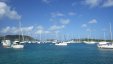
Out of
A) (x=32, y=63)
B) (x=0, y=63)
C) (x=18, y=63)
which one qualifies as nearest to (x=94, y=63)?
(x=32, y=63)

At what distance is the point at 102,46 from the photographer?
125500 millimetres

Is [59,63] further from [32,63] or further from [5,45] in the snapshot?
[5,45]

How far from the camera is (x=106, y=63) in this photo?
49.2m

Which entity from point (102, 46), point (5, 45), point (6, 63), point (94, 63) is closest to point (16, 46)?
point (5, 45)

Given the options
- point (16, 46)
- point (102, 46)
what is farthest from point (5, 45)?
point (102, 46)

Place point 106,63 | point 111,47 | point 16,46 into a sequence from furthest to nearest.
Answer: point 16,46
point 111,47
point 106,63

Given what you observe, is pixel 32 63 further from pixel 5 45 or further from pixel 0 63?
pixel 5 45

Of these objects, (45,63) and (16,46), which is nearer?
(45,63)

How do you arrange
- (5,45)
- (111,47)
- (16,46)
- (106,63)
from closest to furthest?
1. (106,63)
2. (111,47)
3. (16,46)
4. (5,45)

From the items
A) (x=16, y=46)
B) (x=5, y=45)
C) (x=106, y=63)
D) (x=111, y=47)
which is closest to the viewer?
(x=106, y=63)

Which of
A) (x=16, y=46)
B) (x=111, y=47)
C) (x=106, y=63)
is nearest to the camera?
(x=106, y=63)

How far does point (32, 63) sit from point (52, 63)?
194 inches

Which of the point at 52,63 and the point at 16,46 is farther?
the point at 16,46

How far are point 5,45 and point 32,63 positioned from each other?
344ft
